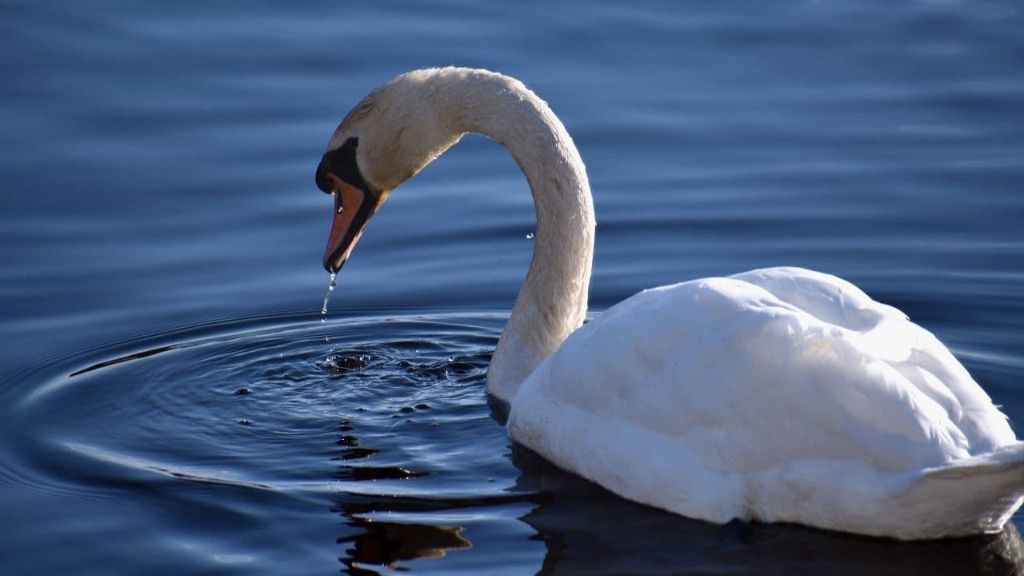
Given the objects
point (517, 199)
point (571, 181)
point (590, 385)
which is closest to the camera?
point (590, 385)

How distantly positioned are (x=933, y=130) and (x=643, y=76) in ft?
7.45

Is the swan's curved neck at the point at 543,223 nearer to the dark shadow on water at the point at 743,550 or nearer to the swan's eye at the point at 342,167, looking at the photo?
the swan's eye at the point at 342,167

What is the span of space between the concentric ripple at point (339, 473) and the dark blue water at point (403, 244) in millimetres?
19

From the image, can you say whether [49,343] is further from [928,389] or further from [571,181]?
[928,389]

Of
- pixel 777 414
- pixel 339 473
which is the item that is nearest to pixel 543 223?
pixel 339 473

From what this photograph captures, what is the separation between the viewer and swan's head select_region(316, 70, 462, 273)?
32.1ft

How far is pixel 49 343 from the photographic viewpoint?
10.2 metres

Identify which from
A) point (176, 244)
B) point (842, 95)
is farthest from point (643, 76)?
point (176, 244)

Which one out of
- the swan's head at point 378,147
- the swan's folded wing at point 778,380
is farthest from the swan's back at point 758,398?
the swan's head at point 378,147

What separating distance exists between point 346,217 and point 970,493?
13.9 feet

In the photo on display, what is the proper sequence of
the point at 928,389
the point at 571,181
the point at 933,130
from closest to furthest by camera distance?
the point at 928,389 < the point at 571,181 < the point at 933,130

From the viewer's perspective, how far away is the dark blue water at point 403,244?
7.82 metres

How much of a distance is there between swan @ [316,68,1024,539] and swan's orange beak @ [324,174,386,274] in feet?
5.82

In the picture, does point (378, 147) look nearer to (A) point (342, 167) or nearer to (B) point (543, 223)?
(A) point (342, 167)
